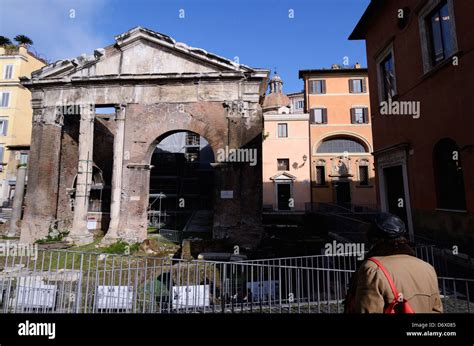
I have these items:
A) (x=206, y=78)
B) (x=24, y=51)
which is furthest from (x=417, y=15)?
(x=24, y=51)

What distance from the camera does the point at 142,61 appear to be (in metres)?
12.9

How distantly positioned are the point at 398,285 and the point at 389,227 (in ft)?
1.32

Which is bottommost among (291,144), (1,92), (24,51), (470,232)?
(470,232)

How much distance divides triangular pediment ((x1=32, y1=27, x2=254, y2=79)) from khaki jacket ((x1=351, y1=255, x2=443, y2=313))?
11.7 meters

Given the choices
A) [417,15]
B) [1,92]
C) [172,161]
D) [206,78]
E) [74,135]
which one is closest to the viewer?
[417,15]

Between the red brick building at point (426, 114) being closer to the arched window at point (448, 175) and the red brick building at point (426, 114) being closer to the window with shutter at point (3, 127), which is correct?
the arched window at point (448, 175)

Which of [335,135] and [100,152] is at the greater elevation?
[335,135]

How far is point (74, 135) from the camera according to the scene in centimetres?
1474

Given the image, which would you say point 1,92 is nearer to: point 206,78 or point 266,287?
point 206,78

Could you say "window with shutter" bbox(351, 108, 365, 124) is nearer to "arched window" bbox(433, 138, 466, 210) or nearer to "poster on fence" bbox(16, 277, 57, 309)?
"arched window" bbox(433, 138, 466, 210)

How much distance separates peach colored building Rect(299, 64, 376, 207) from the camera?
23.1m

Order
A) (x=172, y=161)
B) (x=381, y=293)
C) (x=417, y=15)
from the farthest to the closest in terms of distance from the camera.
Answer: (x=172, y=161), (x=417, y=15), (x=381, y=293)

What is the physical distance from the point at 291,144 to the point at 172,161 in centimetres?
1052

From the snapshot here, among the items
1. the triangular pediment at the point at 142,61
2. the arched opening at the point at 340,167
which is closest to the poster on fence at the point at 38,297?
the triangular pediment at the point at 142,61
